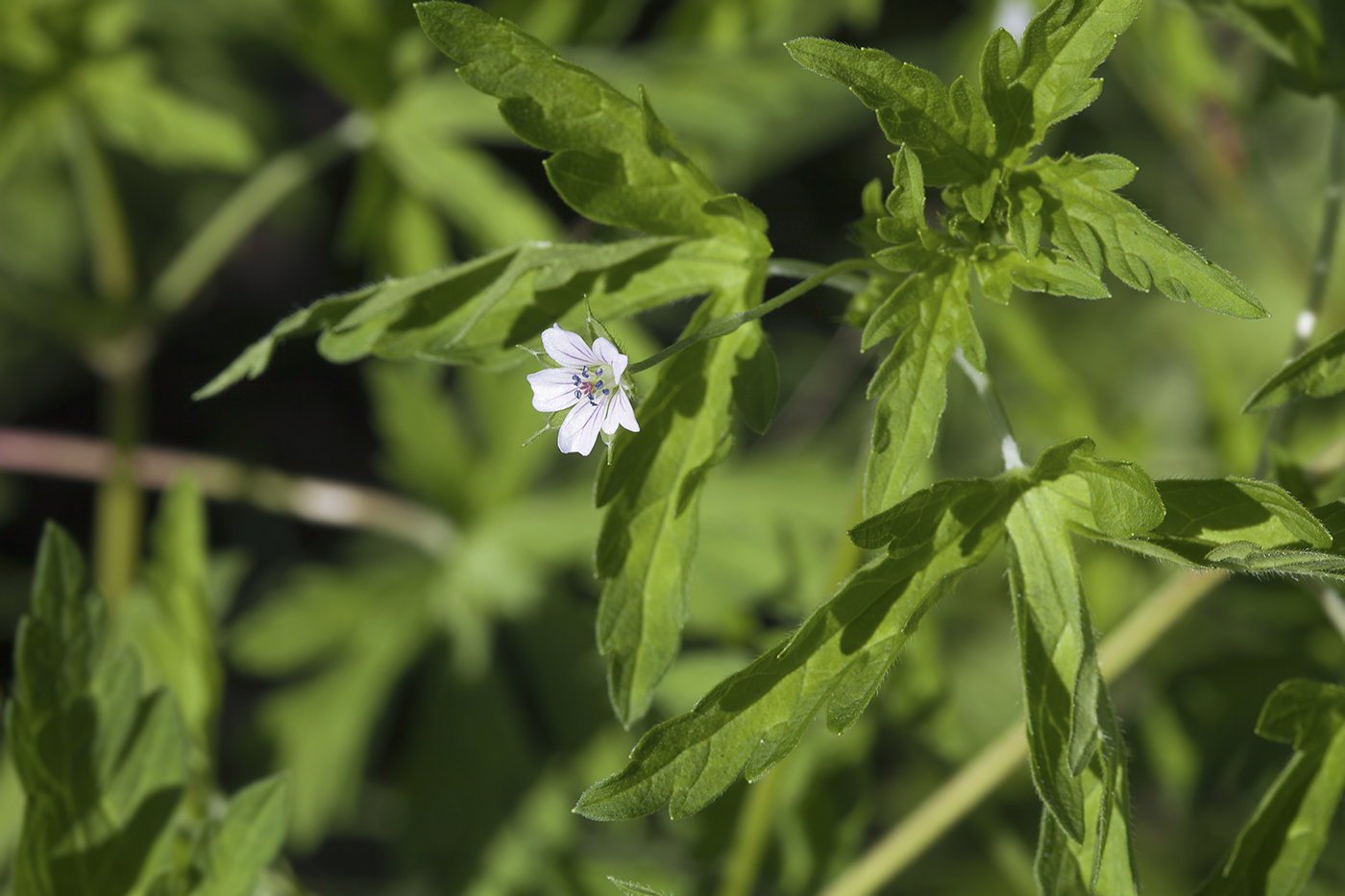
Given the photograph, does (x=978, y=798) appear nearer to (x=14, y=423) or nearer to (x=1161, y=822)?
(x=1161, y=822)

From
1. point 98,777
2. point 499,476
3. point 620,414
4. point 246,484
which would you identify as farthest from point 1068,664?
point 246,484

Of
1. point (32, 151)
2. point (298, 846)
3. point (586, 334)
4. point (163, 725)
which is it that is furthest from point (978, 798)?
point (32, 151)

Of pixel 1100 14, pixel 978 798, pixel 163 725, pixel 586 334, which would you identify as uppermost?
pixel 1100 14

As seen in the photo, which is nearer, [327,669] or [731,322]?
[731,322]

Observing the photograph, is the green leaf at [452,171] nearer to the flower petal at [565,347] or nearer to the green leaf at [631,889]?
the flower petal at [565,347]

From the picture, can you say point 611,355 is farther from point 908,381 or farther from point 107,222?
point 107,222

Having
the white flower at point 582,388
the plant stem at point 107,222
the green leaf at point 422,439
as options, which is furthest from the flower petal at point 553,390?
the plant stem at point 107,222
